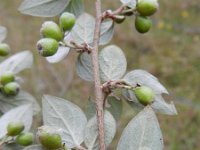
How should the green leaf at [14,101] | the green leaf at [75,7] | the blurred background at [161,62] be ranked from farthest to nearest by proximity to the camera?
1. the blurred background at [161,62]
2. the green leaf at [14,101]
3. the green leaf at [75,7]

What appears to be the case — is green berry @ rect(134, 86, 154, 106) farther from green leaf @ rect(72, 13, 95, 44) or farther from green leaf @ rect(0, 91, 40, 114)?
green leaf @ rect(0, 91, 40, 114)

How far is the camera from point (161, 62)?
275 cm

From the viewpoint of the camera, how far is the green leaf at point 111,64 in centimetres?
79

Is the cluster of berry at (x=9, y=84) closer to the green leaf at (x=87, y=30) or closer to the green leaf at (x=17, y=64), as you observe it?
the green leaf at (x=17, y=64)

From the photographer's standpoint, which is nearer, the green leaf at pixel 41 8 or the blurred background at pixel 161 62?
the green leaf at pixel 41 8

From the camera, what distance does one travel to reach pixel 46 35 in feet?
2.50

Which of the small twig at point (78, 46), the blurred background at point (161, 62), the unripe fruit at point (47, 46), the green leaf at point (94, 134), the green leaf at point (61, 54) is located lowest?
the blurred background at point (161, 62)

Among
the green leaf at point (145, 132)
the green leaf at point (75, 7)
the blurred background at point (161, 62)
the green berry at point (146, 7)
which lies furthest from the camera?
the blurred background at point (161, 62)

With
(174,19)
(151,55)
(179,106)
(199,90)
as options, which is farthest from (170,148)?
(174,19)

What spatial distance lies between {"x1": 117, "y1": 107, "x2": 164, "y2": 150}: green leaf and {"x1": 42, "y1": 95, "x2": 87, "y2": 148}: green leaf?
0.11 meters

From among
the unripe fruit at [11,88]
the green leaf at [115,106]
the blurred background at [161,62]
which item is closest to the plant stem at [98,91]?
the green leaf at [115,106]

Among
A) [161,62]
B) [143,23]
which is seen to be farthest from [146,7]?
[161,62]

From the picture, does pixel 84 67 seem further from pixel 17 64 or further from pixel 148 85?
pixel 17 64

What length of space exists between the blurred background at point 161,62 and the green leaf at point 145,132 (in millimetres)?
1413
